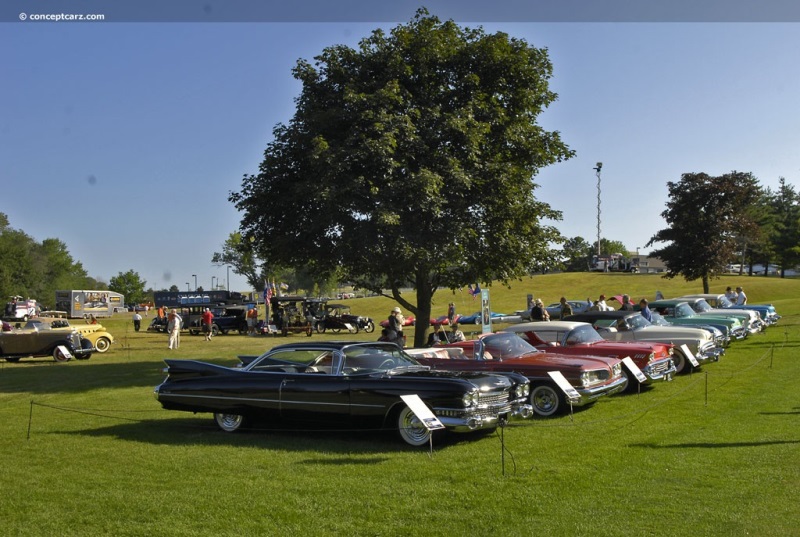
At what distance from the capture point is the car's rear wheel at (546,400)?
10.9 m

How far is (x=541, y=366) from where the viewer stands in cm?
1119

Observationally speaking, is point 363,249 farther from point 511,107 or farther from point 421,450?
point 421,450

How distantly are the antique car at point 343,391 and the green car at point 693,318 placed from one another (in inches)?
507

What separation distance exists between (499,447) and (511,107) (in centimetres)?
1483

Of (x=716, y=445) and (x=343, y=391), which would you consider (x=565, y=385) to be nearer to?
(x=716, y=445)

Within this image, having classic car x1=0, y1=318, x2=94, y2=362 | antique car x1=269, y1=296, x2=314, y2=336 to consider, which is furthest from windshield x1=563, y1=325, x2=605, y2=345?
antique car x1=269, y1=296, x2=314, y2=336

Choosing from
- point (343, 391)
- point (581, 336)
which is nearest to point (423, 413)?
point (343, 391)

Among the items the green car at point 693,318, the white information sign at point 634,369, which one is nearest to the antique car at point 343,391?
the white information sign at point 634,369

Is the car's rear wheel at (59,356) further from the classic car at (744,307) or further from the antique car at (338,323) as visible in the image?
the classic car at (744,307)

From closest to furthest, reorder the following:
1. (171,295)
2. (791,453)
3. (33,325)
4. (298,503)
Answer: (298,503), (791,453), (33,325), (171,295)

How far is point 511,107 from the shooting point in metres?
21.3

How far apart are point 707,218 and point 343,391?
135ft

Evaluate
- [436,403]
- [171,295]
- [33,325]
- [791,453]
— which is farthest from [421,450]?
[171,295]

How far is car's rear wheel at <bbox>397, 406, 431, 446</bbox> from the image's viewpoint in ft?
28.6
